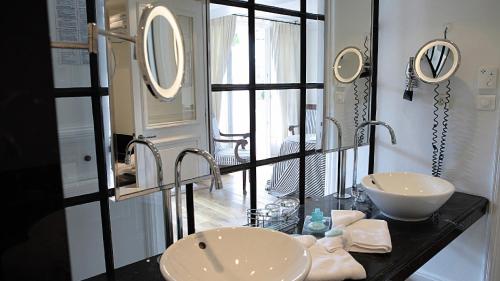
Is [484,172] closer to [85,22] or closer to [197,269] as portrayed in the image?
[197,269]

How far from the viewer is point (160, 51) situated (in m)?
1.22

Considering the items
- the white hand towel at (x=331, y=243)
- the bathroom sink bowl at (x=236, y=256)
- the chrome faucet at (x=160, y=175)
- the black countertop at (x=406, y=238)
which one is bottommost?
the black countertop at (x=406, y=238)

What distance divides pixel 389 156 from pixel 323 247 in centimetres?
122

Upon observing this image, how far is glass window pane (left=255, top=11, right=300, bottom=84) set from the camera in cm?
184

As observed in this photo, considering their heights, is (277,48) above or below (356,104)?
above

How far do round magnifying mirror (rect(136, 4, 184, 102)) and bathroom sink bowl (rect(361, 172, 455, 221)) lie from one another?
102 centimetres

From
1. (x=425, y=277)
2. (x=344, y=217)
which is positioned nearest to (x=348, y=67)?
(x=344, y=217)

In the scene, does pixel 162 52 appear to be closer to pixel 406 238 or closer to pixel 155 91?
pixel 155 91

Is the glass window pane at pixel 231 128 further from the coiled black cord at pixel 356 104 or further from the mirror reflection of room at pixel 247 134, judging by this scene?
the coiled black cord at pixel 356 104

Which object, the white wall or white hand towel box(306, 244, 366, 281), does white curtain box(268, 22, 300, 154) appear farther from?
white hand towel box(306, 244, 366, 281)

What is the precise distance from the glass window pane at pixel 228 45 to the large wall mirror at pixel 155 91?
15 centimetres

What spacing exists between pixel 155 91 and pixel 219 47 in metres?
0.77

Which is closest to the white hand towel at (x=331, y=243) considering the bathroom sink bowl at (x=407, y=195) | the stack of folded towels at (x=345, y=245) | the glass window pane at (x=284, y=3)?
the stack of folded towels at (x=345, y=245)

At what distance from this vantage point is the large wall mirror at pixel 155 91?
118 cm
